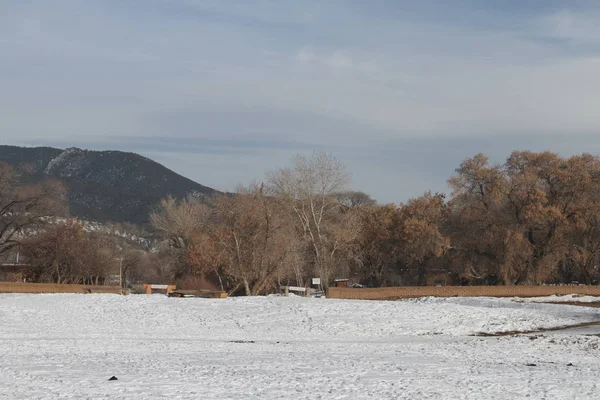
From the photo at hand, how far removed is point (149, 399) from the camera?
1227cm

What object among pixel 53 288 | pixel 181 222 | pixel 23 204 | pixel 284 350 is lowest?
pixel 284 350

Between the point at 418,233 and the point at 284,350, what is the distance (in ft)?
133

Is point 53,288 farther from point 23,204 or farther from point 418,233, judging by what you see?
point 418,233

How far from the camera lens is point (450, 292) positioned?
44.1 m

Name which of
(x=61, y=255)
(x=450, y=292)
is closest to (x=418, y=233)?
(x=450, y=292)

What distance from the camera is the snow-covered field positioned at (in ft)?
44.6

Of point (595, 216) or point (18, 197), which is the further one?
point (18, 197)

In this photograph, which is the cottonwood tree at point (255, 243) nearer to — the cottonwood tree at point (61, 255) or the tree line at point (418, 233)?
the tree line at point (418, 233)

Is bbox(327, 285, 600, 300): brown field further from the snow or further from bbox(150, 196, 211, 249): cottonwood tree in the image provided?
bbox(150, 196, 211, 249): cottonwood tree

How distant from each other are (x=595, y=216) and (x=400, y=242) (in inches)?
707

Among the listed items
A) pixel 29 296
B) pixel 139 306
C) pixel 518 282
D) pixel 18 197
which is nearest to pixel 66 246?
pixel 18 197

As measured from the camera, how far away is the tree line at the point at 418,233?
48031 millimetres

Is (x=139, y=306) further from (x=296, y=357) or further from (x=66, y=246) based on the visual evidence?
(x=66, y=246)

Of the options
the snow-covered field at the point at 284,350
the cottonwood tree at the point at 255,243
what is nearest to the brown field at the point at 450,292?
the snow-covered field at the point at 284,350
